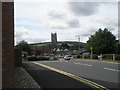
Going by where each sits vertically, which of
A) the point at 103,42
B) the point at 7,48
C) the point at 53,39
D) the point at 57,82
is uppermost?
the point at 53,39

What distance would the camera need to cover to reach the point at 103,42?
6512 cm

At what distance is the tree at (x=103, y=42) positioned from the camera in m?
64.9

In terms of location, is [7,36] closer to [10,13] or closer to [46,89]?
[10,13]


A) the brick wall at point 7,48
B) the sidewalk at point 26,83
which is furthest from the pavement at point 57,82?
the brick wall at point 7,48

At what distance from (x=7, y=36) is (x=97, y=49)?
6276 centimetres

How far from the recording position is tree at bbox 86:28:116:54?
6494 cm

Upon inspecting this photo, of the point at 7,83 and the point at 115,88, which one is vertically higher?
the point at 7,83

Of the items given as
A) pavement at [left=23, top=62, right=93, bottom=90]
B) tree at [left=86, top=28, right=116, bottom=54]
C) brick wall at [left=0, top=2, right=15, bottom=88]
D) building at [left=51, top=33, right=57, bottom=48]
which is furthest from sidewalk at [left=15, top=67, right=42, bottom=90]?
building at [left=51, top=33, right=57, bottom=48]

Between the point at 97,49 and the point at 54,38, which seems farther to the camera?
the point at 54,38

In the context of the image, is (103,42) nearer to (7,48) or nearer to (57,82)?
(57,82)

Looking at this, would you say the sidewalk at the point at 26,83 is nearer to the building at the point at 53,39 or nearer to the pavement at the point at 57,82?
the pavement at the point at 57,82

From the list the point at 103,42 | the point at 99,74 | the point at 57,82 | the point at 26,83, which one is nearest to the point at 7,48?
the point at 26,83

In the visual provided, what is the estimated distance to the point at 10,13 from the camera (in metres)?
4.64

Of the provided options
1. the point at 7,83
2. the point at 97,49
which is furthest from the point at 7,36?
the point at 97,49
